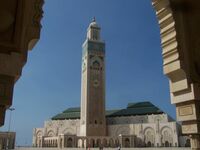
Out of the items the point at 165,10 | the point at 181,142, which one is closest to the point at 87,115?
the point at 181,142

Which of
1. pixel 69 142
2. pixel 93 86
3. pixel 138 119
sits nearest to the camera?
pixel 69 142

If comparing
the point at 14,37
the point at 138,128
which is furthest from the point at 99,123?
the point at 14,37

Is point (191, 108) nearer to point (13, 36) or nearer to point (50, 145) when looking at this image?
point (13, 36)

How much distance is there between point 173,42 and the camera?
9.58 feet

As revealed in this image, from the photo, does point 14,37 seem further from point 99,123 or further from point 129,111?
point 129,111

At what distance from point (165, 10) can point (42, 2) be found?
152cm

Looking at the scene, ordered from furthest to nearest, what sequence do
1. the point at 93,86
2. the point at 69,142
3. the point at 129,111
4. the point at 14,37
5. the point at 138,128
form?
the point at 129,111 → the point at 93,86 → the point at 138,128 → the point at 69,142 → the point at 14,37

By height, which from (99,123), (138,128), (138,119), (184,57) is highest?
(138,119)

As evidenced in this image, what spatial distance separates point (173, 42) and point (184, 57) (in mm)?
210

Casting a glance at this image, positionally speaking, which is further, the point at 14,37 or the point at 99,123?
the point at 99,123

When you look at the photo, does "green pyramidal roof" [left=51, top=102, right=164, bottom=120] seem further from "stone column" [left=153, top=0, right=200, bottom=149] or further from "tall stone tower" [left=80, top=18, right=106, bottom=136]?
"stone column" [left=153, top=0, right=200, bottom=149]

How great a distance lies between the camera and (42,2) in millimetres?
2229

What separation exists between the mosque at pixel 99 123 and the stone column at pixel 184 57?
40.2m

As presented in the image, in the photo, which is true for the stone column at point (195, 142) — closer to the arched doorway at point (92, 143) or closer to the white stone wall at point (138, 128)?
the white stone wall at point (138, 128)
